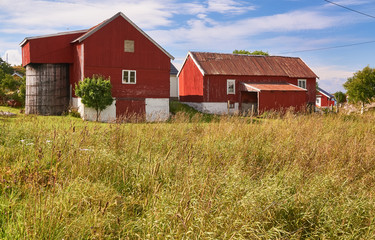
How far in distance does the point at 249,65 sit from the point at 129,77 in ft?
48.5

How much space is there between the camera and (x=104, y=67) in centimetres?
2572

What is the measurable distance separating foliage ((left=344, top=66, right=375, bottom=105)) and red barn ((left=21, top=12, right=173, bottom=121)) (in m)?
29.0

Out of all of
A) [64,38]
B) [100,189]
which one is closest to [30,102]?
[64,38]

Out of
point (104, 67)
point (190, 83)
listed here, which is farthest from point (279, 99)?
point (104, 67)

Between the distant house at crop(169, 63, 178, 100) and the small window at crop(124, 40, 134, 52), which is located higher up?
the small window at crop(124, 40, 134, 52)

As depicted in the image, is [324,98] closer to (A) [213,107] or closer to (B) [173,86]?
(B) [173,86]

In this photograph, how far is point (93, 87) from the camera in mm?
24344

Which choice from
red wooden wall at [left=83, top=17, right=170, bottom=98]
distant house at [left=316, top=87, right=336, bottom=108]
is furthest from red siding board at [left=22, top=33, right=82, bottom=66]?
distant house at [left=316, top=87, right=336, bottom=108]

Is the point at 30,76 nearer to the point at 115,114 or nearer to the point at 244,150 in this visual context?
the point at 115,114

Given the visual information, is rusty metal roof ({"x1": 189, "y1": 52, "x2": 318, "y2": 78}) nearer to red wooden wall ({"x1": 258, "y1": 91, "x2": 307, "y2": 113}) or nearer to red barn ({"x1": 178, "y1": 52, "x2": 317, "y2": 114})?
red barn ({"x1": 178, "y1": 52, "x2": 317, "y2": 114})

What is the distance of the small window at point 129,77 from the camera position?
26.5 m

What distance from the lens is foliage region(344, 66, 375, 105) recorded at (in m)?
44.8

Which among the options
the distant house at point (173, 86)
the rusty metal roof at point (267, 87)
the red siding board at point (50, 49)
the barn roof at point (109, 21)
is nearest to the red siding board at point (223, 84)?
the rusty metal roof at point (267, 87)

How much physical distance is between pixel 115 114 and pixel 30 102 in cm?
744
